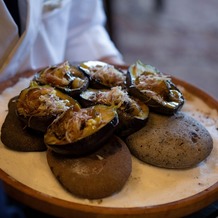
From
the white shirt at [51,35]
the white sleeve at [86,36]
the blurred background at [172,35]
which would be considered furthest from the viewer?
the blurred background at [172,35]

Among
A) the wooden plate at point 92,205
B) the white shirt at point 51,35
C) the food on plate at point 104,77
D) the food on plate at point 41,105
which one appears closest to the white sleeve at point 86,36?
the white shirt at point 51,35

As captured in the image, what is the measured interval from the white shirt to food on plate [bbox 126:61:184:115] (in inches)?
10.0

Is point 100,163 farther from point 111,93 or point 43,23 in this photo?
point 43,23

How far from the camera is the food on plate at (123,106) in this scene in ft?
2.21

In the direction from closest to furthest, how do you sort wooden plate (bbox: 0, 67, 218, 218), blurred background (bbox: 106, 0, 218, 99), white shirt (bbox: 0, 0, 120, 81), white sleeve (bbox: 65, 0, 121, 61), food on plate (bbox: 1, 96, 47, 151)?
wooden plate (bbox: 0, 67, 218, 218) → food on plate (bbox: 1, 96, 47, 151) → white shirt (bbox: 0, 0, 120, 81) → white sleeve (bbox: 65, 0, 121, 61) → blurred background (bbox: 106, 0, 218, 99)

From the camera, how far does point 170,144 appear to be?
0.67 m

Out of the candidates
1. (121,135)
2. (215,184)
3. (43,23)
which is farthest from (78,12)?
(215,184)

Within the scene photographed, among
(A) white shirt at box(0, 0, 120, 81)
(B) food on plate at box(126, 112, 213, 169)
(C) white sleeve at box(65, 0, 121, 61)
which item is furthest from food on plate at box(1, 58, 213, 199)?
(C) white sleeve at box(65, 0, 121, 61)

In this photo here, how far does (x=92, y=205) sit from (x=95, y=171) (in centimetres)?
5

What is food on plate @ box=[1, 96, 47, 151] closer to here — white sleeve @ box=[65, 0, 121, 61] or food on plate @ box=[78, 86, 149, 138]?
food on plate @ box=[78, 86, 149, 138]

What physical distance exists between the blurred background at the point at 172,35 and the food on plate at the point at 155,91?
1.11 m

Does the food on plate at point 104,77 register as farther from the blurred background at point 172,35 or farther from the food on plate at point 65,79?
the blurred background at point 172,35

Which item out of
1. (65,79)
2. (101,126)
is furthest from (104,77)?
(101,126)

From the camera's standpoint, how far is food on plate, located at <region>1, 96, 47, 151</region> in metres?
0.67
